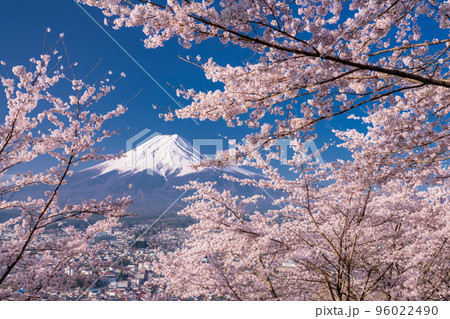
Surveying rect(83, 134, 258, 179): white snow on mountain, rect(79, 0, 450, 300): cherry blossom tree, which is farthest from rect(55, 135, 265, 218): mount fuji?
rect(79, 0, 450, 300): cherry blossom tree

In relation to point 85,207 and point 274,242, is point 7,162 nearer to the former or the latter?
point 85,207

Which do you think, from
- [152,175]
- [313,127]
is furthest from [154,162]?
[313,127]

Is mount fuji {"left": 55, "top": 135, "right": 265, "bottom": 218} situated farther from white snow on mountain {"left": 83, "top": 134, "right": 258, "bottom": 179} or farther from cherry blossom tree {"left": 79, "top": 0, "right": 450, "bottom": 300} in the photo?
cherry blossom tree {"left": 79, "top": 0, "right": 450, "bottom": 300}

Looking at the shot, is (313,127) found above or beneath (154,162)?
beneath

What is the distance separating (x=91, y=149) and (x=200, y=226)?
355 centimetres

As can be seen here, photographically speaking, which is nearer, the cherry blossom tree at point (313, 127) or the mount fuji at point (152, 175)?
the cherry blossom tree at point (313, 127)

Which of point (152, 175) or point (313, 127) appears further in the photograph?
point (152, 175)

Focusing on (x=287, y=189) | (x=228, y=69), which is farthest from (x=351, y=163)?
(x=228, y=69)

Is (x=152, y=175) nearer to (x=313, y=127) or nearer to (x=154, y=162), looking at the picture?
(x=154, y=162)

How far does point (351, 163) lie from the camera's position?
4027 mm

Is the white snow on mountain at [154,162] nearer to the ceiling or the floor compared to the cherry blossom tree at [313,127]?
nearer to the ceiling

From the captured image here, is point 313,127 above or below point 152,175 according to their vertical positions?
below

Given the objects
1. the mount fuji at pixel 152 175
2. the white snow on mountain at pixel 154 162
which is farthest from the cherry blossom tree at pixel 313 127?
the white snow on mountain at pixel 154 162

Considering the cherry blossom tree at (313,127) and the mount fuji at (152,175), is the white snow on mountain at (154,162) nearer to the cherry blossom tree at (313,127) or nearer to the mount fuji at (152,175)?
the mount fuji at (152,175)
